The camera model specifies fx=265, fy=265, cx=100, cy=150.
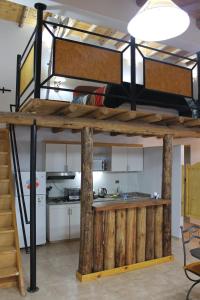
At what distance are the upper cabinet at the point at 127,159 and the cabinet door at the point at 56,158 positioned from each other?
1257 mm

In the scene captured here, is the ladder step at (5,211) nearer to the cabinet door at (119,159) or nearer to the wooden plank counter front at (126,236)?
the wooden plank counter front at (126,236)

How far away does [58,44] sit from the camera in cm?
359

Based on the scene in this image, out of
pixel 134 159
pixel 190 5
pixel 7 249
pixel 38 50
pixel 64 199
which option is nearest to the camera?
pixel 38 50

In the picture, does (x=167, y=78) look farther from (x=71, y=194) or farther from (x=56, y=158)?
(x=71, y=194)

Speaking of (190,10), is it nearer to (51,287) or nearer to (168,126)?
(168,126)

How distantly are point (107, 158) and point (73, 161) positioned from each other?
3.18 ft

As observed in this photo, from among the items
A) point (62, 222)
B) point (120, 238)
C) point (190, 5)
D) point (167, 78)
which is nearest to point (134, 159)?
point (62, 222)

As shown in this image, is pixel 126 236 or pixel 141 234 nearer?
pixel 126 236

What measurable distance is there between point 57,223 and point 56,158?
140 centimetres

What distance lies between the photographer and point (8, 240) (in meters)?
3.87

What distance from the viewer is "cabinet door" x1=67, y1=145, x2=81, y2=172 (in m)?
6.01

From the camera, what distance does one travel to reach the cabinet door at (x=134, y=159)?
676cm

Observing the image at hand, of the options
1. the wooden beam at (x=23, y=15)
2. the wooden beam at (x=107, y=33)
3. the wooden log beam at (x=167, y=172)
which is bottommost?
the wooden log beam at (x=167, y=172)

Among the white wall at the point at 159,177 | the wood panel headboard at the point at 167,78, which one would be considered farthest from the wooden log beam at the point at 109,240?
the white wall at the point at 159,177
